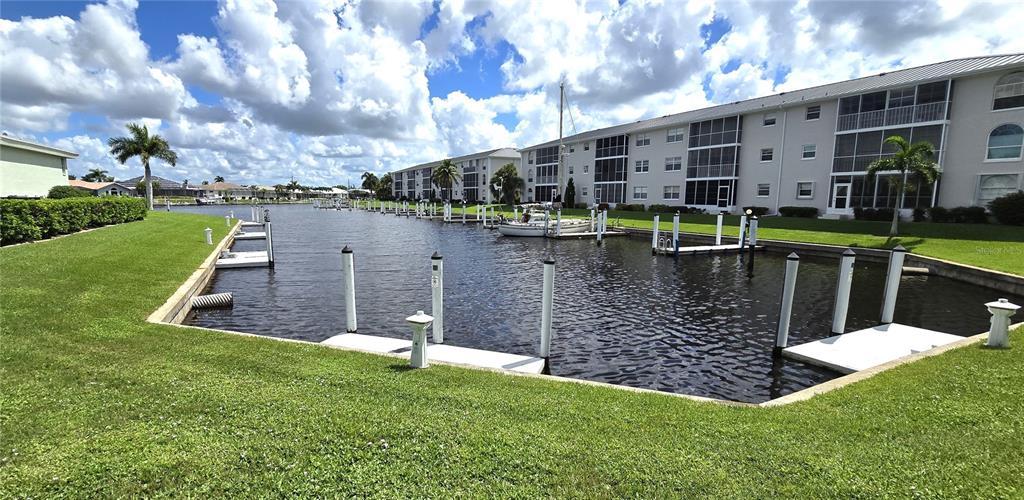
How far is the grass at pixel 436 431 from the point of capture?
3760mm

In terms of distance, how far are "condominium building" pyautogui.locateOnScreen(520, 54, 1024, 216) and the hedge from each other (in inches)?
1806

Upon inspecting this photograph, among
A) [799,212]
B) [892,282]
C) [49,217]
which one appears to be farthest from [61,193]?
[799,212]

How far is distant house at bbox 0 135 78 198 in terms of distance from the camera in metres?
26.3

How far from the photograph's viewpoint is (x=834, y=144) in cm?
3659

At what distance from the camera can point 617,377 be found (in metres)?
8.62

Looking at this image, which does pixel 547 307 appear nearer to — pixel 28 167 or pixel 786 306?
pixel 786 306

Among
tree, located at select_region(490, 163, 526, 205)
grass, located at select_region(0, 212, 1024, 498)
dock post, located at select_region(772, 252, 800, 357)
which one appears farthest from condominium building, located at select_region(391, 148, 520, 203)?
grass, located at select_region(0, 212, 1024, 498)

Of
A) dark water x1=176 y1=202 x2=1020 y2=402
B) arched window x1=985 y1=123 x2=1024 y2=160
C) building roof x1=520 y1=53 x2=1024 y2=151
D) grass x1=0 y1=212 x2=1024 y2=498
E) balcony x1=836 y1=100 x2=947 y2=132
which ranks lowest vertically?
dark water x1=176 y1=202 x2=1020 y2=402

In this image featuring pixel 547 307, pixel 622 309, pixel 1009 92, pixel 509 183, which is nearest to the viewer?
pixel 547 307

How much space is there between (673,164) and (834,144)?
1648 centimetres

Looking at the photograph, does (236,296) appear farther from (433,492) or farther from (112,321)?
(433,492)

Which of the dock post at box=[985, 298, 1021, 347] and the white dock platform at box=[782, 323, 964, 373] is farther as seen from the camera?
the white dock platform at box=[782, 323, 964, 373]

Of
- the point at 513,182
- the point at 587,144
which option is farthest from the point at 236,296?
the point at 513,182

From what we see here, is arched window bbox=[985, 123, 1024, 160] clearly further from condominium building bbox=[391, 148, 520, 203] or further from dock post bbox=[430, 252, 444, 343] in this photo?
condominium building bbox=[391, 148, 520, 203]
